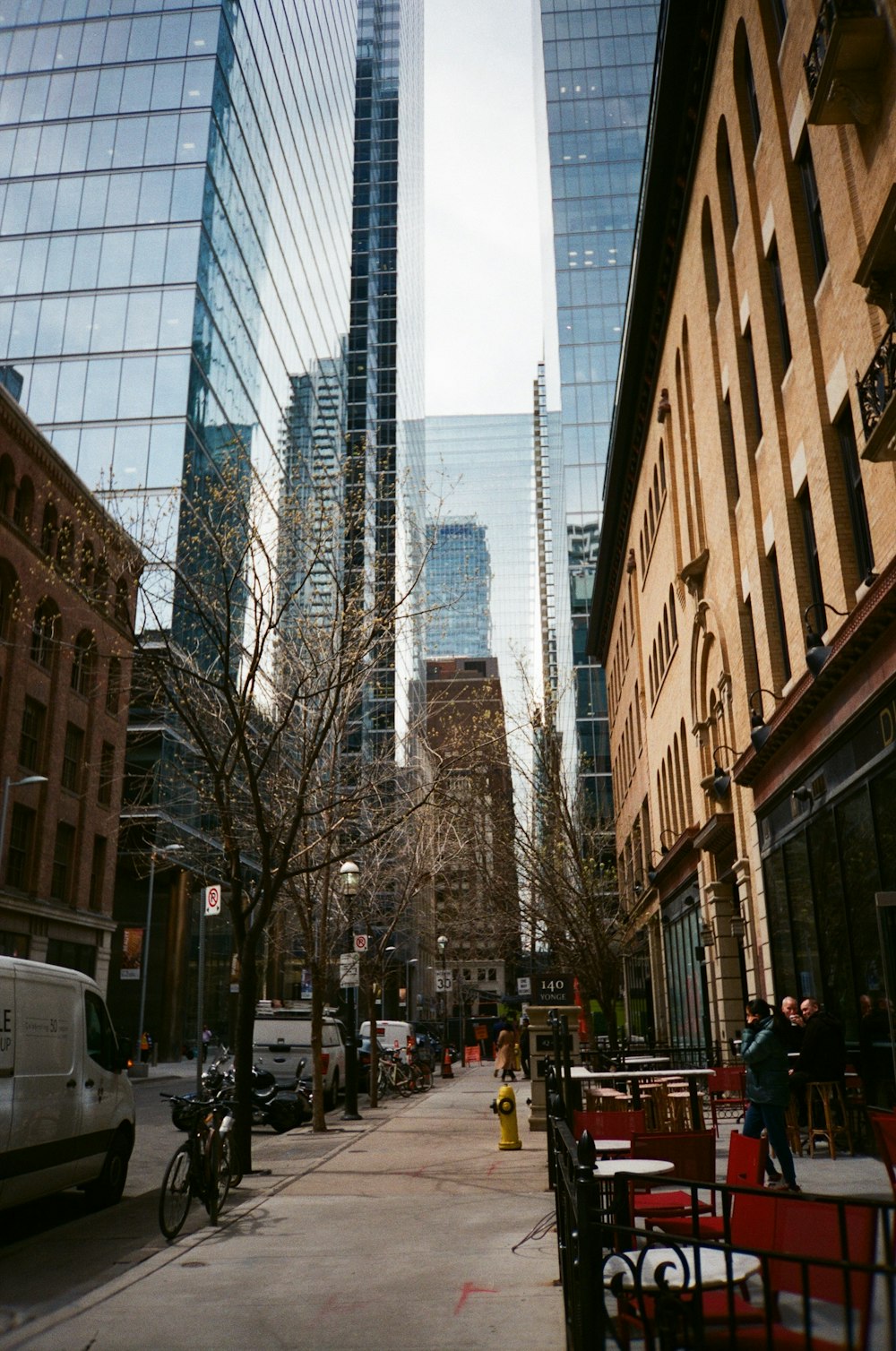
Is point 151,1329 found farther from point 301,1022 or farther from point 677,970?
point 677,970

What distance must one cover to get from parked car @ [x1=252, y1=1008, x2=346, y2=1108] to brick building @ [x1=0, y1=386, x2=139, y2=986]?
1189 centimetres

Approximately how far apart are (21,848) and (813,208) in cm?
3139

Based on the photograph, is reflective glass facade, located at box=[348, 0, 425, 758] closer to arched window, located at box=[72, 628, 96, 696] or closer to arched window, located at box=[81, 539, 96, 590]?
arched window, located at box=[72, 628, 96, 696]

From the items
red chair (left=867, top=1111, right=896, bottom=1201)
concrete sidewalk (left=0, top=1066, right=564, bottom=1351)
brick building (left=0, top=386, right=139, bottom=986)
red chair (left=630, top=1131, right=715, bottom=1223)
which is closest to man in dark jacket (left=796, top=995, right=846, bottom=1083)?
concrete sidewalk (left=0, top=1066, right=564, bottom=1351)

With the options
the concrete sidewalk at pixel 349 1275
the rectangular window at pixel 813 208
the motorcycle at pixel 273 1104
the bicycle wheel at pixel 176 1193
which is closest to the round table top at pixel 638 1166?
the concrete sidewalk at pixel 349 1275

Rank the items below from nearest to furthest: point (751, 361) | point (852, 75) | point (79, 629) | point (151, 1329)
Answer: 1. point (151, 1329)
2. point (852, 75)
3. point (751, 361)
4. point (79, 629)

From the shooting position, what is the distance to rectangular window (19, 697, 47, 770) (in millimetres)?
36719

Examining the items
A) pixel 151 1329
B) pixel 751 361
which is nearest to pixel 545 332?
pixel 751 361

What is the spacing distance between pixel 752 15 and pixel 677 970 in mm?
23783

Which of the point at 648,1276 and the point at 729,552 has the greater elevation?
the point at 729,552

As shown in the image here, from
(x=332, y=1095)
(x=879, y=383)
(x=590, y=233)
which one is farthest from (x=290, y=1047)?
(x=590, y=233)

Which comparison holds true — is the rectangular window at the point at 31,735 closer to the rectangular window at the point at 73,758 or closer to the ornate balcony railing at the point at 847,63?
the rectangular window at the point at 73,758

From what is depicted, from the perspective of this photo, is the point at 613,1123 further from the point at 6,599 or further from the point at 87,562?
the point at 6,599

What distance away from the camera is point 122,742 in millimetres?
43156
